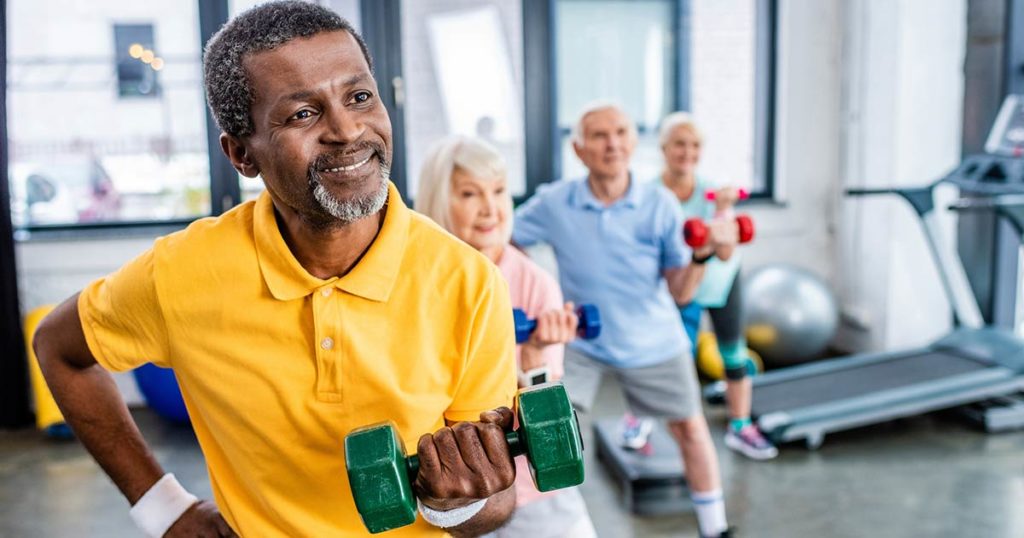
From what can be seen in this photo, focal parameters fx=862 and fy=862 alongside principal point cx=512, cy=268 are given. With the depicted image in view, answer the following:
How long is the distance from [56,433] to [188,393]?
2.86 meters

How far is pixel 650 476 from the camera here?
9.20 feet

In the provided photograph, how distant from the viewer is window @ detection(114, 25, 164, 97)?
12.8ft

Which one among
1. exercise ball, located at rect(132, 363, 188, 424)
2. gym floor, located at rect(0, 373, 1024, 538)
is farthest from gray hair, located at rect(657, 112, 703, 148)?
exercise ball, located at rect(132, 363, 188, 424)

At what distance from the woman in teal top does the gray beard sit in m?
2.09

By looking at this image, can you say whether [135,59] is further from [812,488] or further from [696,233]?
[812,488]

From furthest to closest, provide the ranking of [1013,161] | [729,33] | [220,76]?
[729,33], [1013,161], [220,76]

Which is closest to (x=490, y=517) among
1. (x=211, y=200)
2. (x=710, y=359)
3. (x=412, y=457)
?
(x=412, y=457)

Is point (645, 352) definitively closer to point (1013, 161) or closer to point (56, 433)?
point (1013, 161)

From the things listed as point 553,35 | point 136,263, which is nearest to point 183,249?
point 136,263

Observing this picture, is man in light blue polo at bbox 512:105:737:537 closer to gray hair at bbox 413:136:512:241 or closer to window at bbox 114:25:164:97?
gray hair at bbox 413:136:512:241

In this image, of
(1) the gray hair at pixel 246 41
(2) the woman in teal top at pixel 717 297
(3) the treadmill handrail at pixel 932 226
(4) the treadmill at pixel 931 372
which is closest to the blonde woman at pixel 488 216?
(1) the gray hair at pixel 246 41

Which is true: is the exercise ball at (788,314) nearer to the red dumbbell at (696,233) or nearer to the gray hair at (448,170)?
the red dumbbell at (696,233)

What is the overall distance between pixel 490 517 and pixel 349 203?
424 mm

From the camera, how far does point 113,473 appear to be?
4.12 ft
